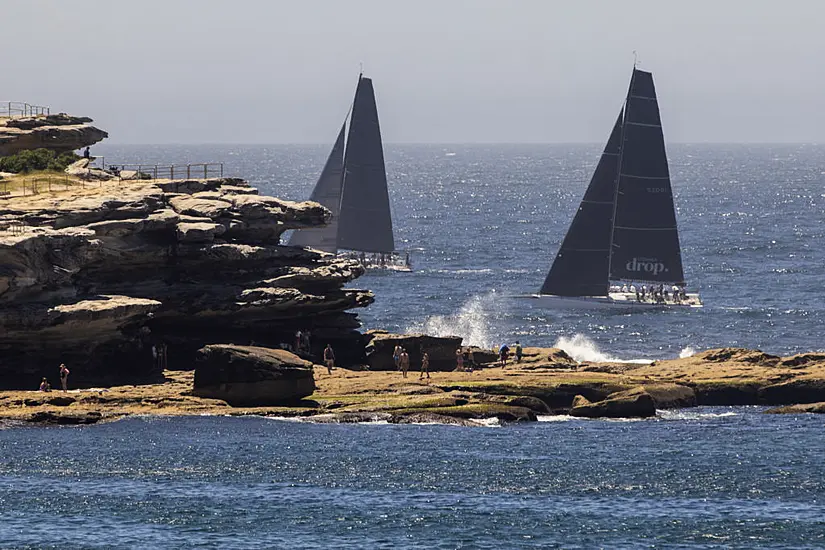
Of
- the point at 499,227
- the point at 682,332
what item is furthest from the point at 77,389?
the point at 499,227

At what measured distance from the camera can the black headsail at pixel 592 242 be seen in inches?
3858

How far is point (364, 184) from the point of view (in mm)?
123125

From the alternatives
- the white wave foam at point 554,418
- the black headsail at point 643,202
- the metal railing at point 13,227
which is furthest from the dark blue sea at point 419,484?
the black headsail at point 643,202

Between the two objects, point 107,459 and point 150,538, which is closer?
point 150,538

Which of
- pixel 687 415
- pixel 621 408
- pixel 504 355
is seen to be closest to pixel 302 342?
pixel 504 355

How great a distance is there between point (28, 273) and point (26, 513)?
16314 millimetres

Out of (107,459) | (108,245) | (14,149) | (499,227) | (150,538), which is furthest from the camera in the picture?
(499,227)

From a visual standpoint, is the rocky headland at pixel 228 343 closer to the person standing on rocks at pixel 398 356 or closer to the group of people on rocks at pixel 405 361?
the group of people on rocks at pixel 405 361

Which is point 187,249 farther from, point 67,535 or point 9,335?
point 67,535

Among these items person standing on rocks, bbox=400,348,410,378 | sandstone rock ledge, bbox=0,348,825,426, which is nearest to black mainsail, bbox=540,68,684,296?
sandstone rock ledge, bbox=0,348,825,426

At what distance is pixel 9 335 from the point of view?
5975 cm

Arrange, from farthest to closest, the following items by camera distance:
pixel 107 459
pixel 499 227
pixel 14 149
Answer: pixel 499 227
pixel 14 149
pixel 107 459

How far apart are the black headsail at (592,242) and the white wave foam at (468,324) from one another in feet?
17.9

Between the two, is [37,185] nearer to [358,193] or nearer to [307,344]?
[307,344]
